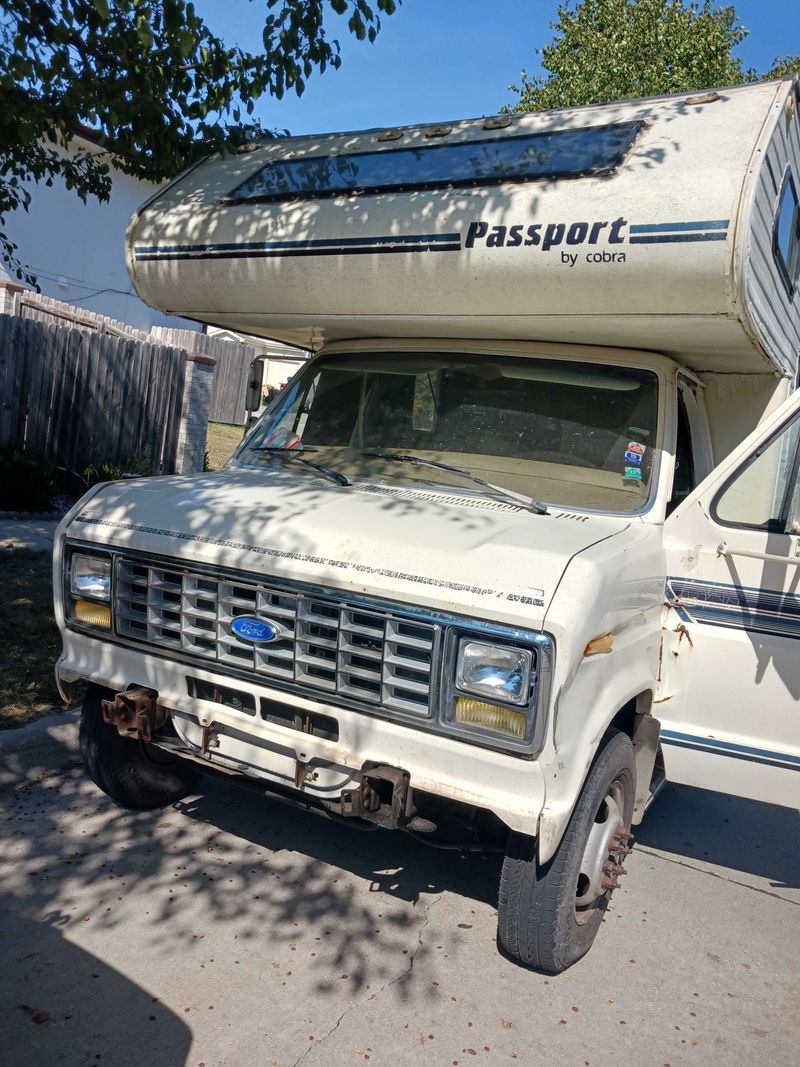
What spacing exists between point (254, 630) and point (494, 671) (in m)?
0.93

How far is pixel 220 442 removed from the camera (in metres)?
17.8

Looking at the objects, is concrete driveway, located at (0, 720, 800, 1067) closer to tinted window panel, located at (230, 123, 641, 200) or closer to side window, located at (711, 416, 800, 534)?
side window, located at (711, 416, 800, 534)

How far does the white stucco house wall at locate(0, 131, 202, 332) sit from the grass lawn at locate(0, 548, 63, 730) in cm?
1149

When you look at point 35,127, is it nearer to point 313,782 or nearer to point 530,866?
point 313,782

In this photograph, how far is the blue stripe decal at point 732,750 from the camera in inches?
149

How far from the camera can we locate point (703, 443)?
486cm

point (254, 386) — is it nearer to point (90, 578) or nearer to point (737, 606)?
point (90, 578)

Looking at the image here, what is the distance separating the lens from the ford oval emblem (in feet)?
11.2

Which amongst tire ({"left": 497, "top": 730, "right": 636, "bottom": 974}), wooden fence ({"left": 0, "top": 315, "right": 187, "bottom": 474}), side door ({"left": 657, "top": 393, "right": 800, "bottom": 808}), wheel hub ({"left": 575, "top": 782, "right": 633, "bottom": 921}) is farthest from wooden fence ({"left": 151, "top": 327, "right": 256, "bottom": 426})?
tire ({"left": 497, "top": 730, "right": 636, "bottom": 974})

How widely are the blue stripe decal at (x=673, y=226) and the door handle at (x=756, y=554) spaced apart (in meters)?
1.23

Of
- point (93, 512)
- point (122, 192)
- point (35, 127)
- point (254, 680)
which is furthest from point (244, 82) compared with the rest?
point (122, 192)

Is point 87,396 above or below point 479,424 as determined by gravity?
below

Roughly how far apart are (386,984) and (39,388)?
9.02 meters

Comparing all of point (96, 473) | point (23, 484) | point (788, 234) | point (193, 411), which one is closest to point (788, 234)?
point (788, 234)
